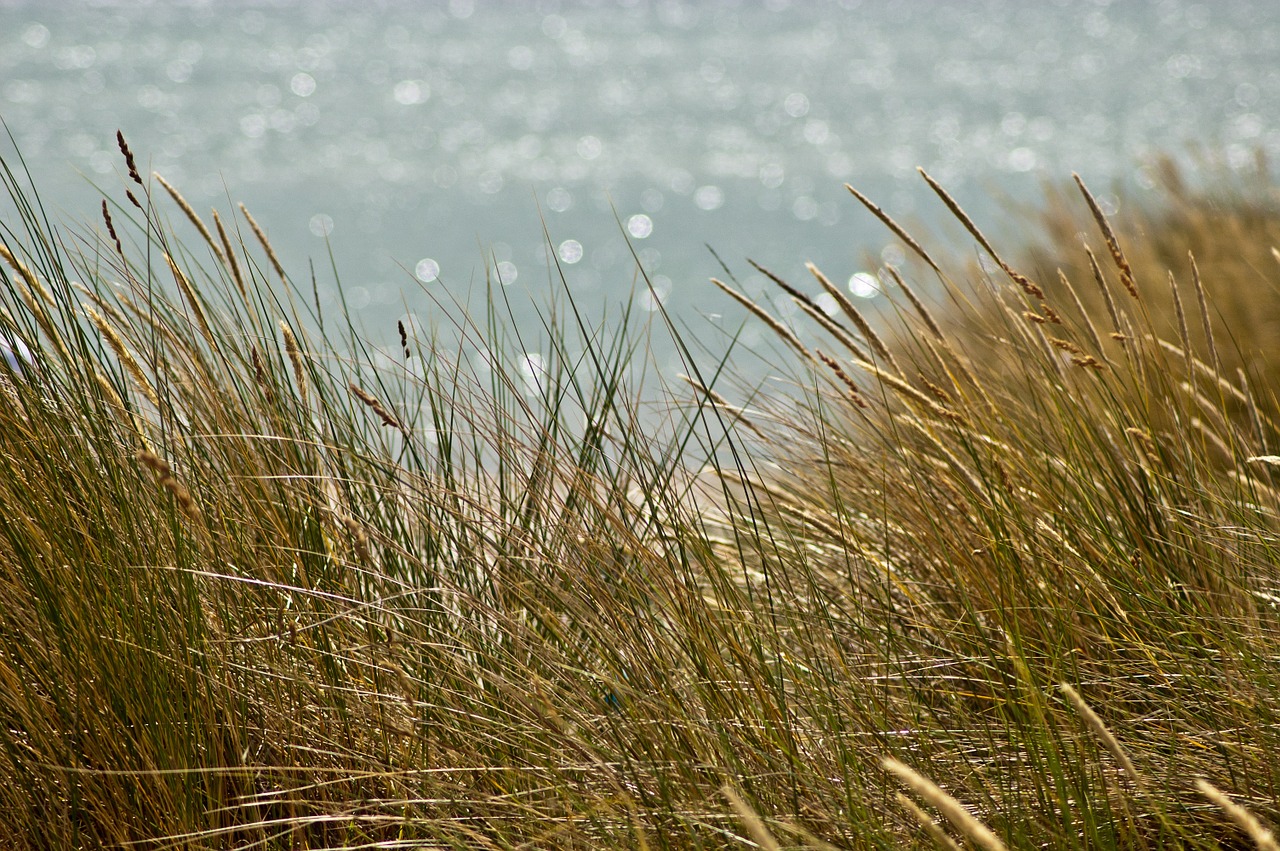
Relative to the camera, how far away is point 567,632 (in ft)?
3.98

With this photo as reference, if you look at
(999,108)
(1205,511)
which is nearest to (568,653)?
(1205,511)

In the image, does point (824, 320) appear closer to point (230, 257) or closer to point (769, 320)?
point (769, 320)

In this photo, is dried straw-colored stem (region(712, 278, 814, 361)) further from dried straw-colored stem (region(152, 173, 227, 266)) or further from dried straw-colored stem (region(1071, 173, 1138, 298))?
dried straw-colored stem (region(152, 173, 227, 266))

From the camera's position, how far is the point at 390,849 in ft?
3.27

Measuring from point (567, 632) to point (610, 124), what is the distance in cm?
1728

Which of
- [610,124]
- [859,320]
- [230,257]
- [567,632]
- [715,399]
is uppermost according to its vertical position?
[610,124]

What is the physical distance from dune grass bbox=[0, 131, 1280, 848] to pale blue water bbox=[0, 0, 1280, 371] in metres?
6.89

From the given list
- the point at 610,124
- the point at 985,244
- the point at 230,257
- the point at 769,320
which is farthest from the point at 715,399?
the point at 610,124

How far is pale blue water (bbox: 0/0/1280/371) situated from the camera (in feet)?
41.6

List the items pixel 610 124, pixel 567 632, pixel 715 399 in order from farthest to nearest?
1. pixel 610 124
2. pixel 715 399
3. pixel 567 632

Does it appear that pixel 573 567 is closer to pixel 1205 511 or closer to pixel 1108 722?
pixel 1108 722

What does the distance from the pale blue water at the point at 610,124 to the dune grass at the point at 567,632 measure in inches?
271

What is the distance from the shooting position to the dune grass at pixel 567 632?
3.27ft

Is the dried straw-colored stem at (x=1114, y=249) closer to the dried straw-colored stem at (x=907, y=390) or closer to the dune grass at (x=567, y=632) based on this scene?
the dune grass at (x=567, y=632)
